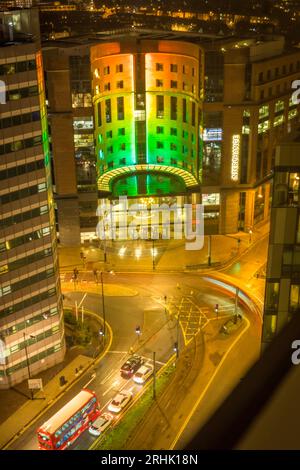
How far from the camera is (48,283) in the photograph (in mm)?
57250

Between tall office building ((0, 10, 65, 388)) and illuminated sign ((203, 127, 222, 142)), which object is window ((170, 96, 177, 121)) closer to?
illuminated sign ((203, 127, 222, 142))

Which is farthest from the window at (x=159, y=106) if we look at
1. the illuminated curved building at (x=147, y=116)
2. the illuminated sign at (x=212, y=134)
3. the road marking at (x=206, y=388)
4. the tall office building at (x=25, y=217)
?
the tall office building at (x=25, y=217)

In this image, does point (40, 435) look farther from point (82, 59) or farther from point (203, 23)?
point (203, 23)

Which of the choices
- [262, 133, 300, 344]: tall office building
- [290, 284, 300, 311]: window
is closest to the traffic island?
[262, 133, 300, 344]: tall office building

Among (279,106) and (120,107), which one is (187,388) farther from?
(120,107)

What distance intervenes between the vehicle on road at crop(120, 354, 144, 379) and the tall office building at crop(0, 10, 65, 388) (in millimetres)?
7357

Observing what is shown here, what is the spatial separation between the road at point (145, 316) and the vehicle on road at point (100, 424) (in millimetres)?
723

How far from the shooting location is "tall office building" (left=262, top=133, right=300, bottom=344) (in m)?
35.8

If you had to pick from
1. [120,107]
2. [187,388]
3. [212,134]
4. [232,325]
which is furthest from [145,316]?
[120,107]

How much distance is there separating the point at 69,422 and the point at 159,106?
61.9 m

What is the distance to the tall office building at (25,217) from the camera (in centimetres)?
5003
